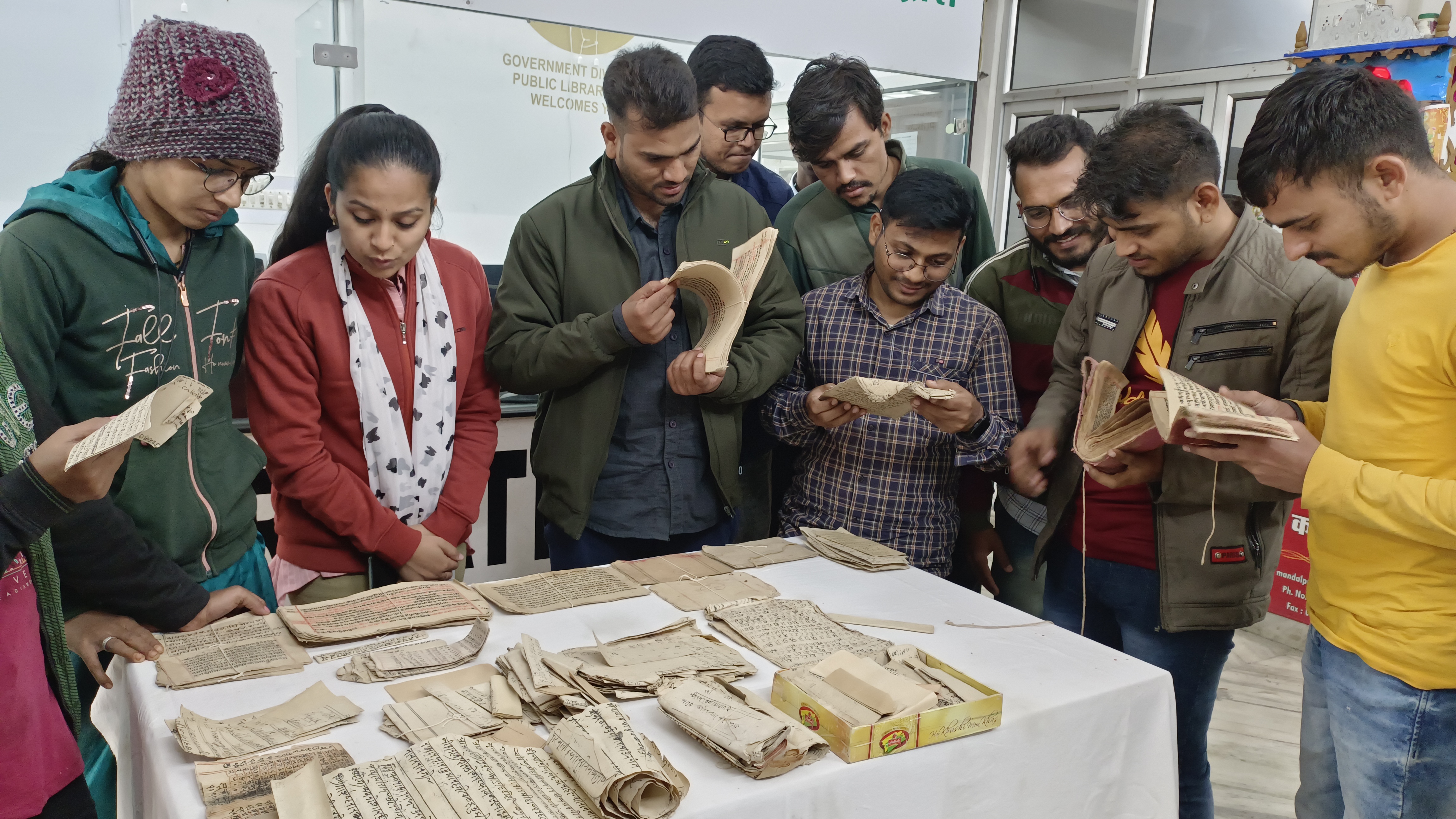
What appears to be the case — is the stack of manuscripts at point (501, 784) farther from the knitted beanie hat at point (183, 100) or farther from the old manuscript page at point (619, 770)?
the knitted beanie hat at point (183, 100)

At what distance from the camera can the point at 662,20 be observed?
10.2ft

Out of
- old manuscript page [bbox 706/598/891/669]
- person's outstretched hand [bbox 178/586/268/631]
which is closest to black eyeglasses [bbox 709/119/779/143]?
old manuscript page [bbox 706/598/891/669]

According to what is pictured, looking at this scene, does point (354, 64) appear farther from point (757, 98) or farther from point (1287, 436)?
point (1287, 436)

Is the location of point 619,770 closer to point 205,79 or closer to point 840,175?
point 205,79

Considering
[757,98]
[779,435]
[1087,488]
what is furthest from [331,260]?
[1087,488]

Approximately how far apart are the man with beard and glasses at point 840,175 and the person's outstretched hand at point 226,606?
4.97 ft

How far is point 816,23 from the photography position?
3381 mm

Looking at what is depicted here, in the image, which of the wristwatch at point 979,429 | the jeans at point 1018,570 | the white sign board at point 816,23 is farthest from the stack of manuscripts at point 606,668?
the white sign board at point 816,23

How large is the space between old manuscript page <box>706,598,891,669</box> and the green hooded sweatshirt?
35.3 inches

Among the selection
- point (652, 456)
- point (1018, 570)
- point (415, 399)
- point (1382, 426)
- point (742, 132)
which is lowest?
point (1018, 570)

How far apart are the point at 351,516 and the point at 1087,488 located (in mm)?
1489

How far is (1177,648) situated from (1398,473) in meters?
0.67

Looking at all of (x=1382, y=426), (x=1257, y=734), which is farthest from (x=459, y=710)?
(x=1257, y=734)

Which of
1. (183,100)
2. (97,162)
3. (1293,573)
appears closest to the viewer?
(183,100)
